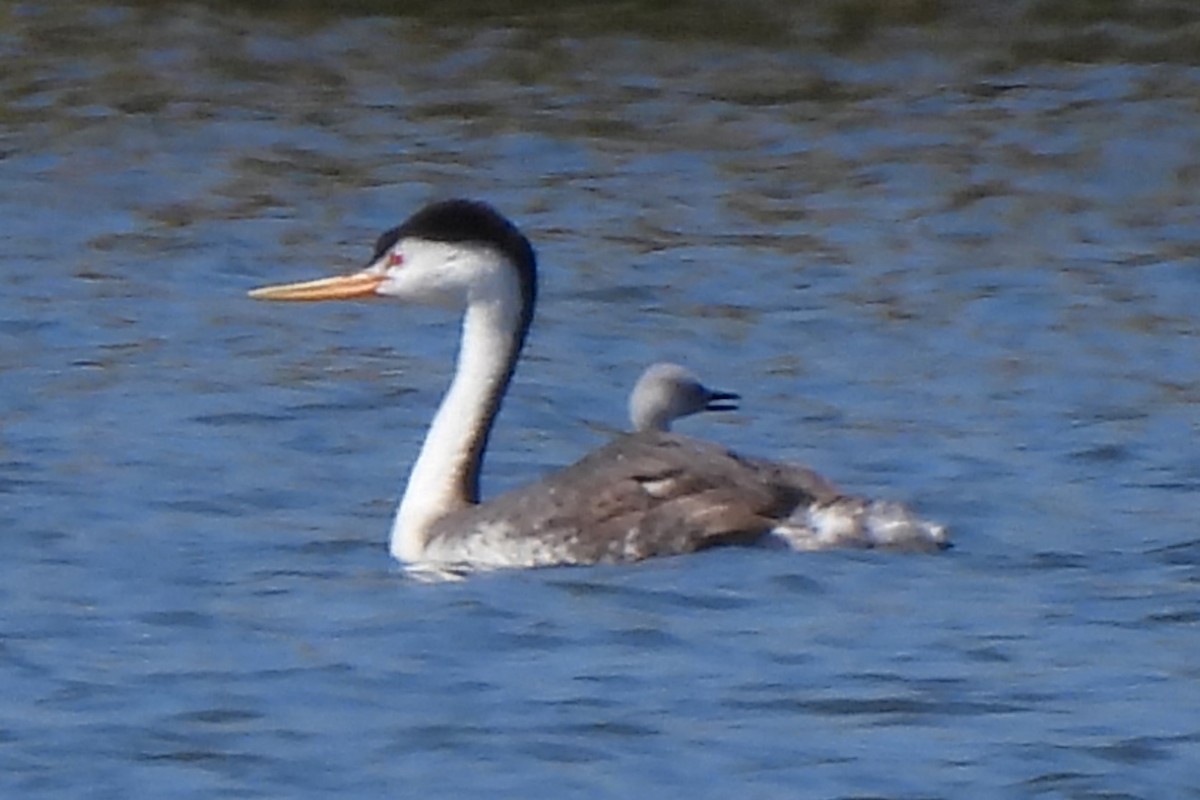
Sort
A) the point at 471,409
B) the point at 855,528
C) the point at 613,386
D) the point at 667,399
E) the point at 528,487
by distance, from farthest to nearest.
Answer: the point at 613,386 → the point at 667,399 → the point at 471,409 → the point at 528,487 → the point at 855,528

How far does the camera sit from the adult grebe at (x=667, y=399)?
11.1 metres

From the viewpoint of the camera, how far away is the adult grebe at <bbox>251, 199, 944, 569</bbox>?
10.0 metres

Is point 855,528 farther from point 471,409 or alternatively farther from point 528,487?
point 471,409

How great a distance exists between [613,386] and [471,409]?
2199 mm

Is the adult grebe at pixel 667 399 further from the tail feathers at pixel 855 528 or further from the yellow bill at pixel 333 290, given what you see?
the tail feathers at pixel 855 528

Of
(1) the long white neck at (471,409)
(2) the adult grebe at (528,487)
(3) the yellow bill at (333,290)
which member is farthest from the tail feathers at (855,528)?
Answer: (3) the yellow bill at (333,290)

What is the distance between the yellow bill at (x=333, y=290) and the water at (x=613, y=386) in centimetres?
62

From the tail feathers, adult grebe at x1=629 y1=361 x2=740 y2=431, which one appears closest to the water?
the tail feathers

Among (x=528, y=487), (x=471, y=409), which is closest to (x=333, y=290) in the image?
(x=471, y=409)

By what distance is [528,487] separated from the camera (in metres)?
10.3

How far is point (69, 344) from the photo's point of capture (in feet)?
43.7

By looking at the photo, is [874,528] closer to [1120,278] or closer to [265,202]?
[1120,278]

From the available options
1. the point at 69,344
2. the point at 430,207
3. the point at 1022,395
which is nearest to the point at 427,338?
the point at 69,344

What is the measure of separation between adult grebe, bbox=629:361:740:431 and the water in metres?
0.55
